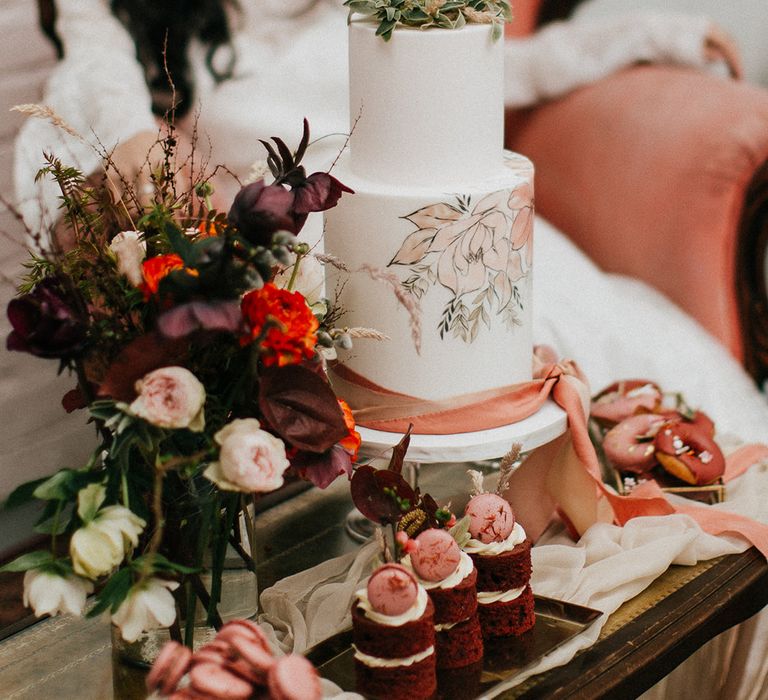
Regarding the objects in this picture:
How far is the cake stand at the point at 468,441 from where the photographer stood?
1099mm

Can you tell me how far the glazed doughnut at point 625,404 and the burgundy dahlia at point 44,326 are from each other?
2.67ft

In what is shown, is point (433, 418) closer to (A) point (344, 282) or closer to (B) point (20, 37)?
(A) point (344, 282)

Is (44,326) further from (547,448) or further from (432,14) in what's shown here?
(547,448)

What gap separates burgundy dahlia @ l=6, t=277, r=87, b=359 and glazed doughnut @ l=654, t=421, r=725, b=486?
31.3 inches

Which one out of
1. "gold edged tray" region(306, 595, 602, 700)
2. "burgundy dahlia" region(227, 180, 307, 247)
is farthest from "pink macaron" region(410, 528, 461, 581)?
"burgundy dahlia" region(227, 180, 307, 247)

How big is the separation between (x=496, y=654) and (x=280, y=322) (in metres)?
0.40

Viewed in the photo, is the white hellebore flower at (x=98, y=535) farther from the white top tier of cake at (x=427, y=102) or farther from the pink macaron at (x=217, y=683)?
the white top tier of cake at (x=427, y=102)

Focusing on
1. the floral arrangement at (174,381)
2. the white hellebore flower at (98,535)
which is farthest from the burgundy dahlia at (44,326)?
the white hellebore flower at (98,535)

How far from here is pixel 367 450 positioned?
112 cm

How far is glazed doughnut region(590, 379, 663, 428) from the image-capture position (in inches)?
55.7

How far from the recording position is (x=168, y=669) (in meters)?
0.78

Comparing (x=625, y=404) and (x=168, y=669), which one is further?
(x=625, y=404)

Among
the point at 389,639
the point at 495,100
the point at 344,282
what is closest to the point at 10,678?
the point at 389,639

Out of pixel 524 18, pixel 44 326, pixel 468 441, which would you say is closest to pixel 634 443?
pixel 468 441
